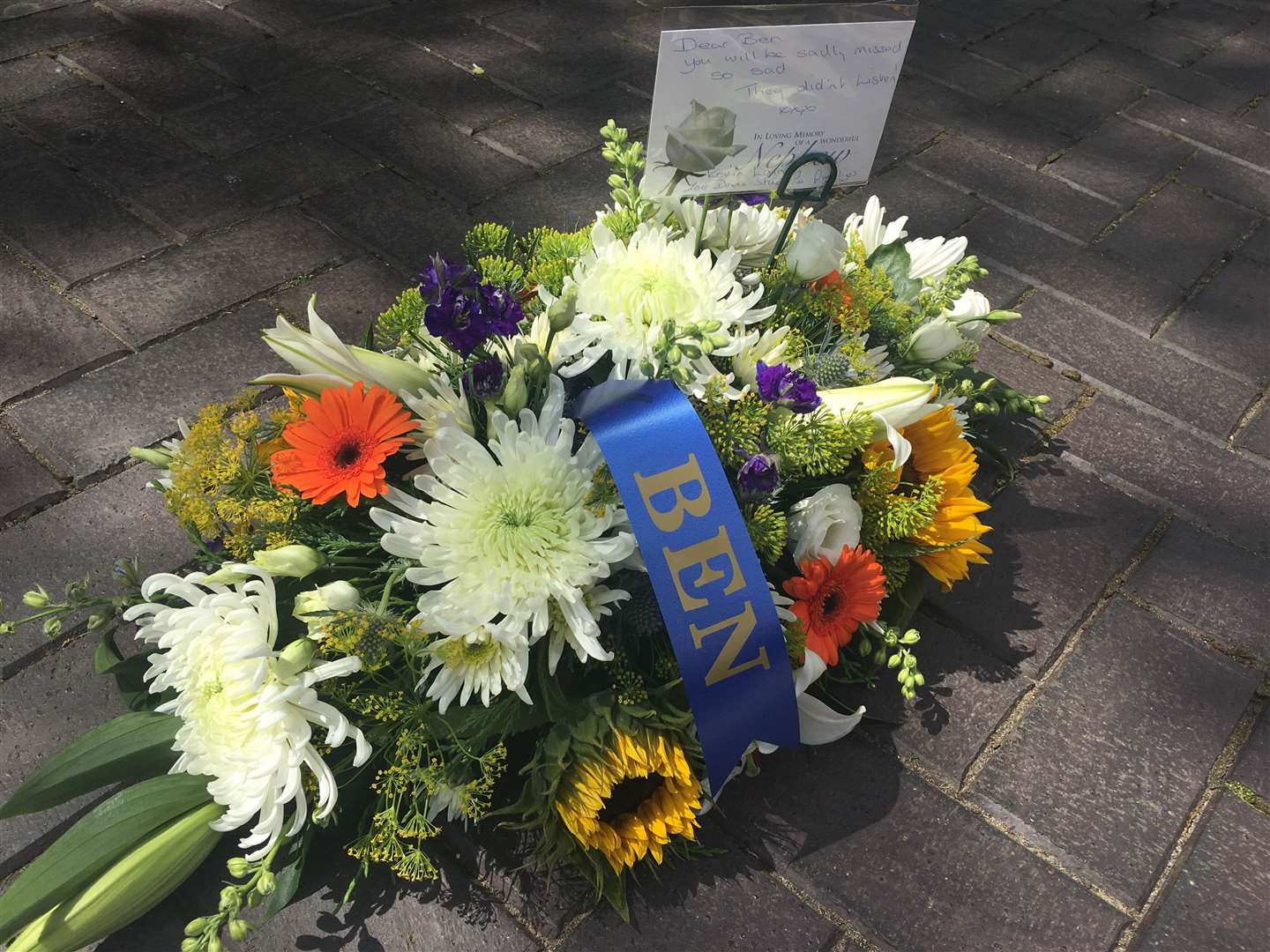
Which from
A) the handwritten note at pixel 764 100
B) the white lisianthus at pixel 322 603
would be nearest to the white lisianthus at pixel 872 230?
the handwritten note at pixel 764 100

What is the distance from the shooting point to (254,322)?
199cm

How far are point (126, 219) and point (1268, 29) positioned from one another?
391 centimetres

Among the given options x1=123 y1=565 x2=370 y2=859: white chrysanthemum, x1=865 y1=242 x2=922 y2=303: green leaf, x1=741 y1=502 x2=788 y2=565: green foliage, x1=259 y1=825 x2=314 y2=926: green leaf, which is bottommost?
x1=259 y1=825 x2=314 y2=926: green leaf

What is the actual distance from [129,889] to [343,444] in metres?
0.53

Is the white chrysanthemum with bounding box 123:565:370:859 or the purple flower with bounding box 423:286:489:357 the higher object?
the purple flower with bounding box 423:286:489:357

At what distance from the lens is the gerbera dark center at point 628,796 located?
46.6 inches

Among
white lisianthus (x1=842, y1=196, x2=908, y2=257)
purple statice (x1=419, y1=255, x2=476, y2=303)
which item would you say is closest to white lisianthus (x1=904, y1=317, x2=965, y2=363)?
white lisianthus (x1=842, y1=196, x2=908, y2=257)

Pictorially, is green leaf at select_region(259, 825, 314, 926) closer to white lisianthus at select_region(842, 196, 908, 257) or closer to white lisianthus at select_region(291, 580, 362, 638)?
white lisianthus at select_region(291, 580, 362, 638)

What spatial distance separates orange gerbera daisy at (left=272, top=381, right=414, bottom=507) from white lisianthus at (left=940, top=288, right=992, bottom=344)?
2.96 feet

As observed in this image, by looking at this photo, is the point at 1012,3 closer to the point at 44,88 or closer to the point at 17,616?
the point at 44,88

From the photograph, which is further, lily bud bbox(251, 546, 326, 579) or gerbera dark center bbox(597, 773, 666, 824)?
gerbera dark center bbox(597, 773, 666, 824)

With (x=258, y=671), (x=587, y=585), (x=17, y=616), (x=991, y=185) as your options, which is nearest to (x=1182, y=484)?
(x=991, y=185)

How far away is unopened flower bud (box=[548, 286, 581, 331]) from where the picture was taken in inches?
46.2

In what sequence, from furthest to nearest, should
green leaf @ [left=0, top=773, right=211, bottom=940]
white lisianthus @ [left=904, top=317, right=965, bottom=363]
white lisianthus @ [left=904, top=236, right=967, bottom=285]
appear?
white lisianthus @ [left=904, top=236, right=967, bottom=285] < white lisianthus @ [left=904, top=317, right=965, bottom=363] < green leaf @ [left=0, top=773, right=211, bottom=940]
